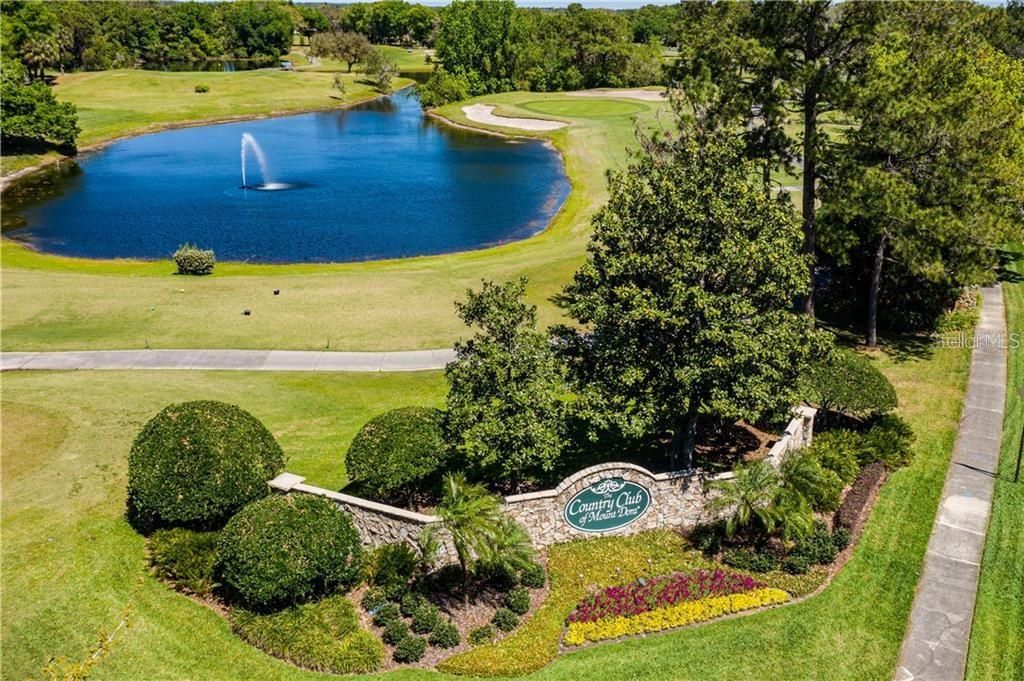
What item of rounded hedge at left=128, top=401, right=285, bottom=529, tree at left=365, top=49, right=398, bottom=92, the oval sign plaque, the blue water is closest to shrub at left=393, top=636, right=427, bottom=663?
the oval sign plaque

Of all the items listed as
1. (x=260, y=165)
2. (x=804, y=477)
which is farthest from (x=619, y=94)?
(x=804, y=477)

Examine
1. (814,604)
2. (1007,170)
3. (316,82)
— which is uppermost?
(316,82)

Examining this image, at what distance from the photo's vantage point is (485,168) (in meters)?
91.1

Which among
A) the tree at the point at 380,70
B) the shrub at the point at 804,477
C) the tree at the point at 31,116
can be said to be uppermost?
the tree at the point at 380,70

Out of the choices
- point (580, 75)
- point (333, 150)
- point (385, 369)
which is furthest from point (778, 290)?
point (580, 75)

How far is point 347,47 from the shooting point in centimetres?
17638

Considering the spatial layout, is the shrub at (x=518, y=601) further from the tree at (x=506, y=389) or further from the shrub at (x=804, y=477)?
the shrub at (x=804, y=477)

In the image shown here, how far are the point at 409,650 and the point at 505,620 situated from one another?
2.60 m

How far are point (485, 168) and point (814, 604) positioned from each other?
76.5m

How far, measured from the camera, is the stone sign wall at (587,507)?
21.6 metres

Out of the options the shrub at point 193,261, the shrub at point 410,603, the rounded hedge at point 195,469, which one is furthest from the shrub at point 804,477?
the shrub at point 193,261

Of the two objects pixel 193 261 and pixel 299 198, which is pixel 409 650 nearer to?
pixel 193 261

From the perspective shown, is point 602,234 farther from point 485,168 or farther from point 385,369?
point 485,168

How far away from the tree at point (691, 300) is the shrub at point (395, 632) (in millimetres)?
7991
